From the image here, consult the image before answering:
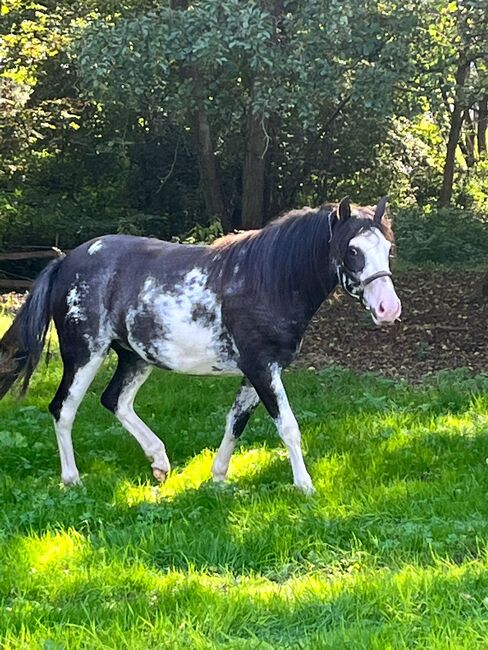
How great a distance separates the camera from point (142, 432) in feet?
19.2

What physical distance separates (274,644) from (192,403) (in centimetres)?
430

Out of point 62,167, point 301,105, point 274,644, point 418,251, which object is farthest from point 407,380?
point 62,167

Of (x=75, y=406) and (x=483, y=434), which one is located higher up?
(x=75, y=406)

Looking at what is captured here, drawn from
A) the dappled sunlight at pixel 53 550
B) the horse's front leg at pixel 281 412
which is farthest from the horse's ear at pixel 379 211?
the dappled sunlight at pixel 53 550

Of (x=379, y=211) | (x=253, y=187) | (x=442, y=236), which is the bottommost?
(x=442, y=236)

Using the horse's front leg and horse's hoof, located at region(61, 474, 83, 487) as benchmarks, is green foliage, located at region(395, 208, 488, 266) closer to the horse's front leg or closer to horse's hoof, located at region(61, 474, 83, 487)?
the horse's front leg

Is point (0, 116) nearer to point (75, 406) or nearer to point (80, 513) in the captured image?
point (75, 406)

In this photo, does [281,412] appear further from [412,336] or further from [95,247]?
[412,336]

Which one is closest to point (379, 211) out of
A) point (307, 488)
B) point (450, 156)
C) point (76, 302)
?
point (307, 488)

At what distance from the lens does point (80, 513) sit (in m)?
4.87

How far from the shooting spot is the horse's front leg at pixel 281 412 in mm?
5121

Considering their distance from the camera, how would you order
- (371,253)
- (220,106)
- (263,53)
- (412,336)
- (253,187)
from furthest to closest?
(253,187) → (220,106) → (412,336) → (263,53) → (371,253)

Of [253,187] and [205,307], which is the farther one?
[253,187]

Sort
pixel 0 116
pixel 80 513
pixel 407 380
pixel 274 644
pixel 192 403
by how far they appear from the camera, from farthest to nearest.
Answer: pixel 0 116
pixel 407 380
pixel 192 403
pixel 80 513
pixel 274 644
